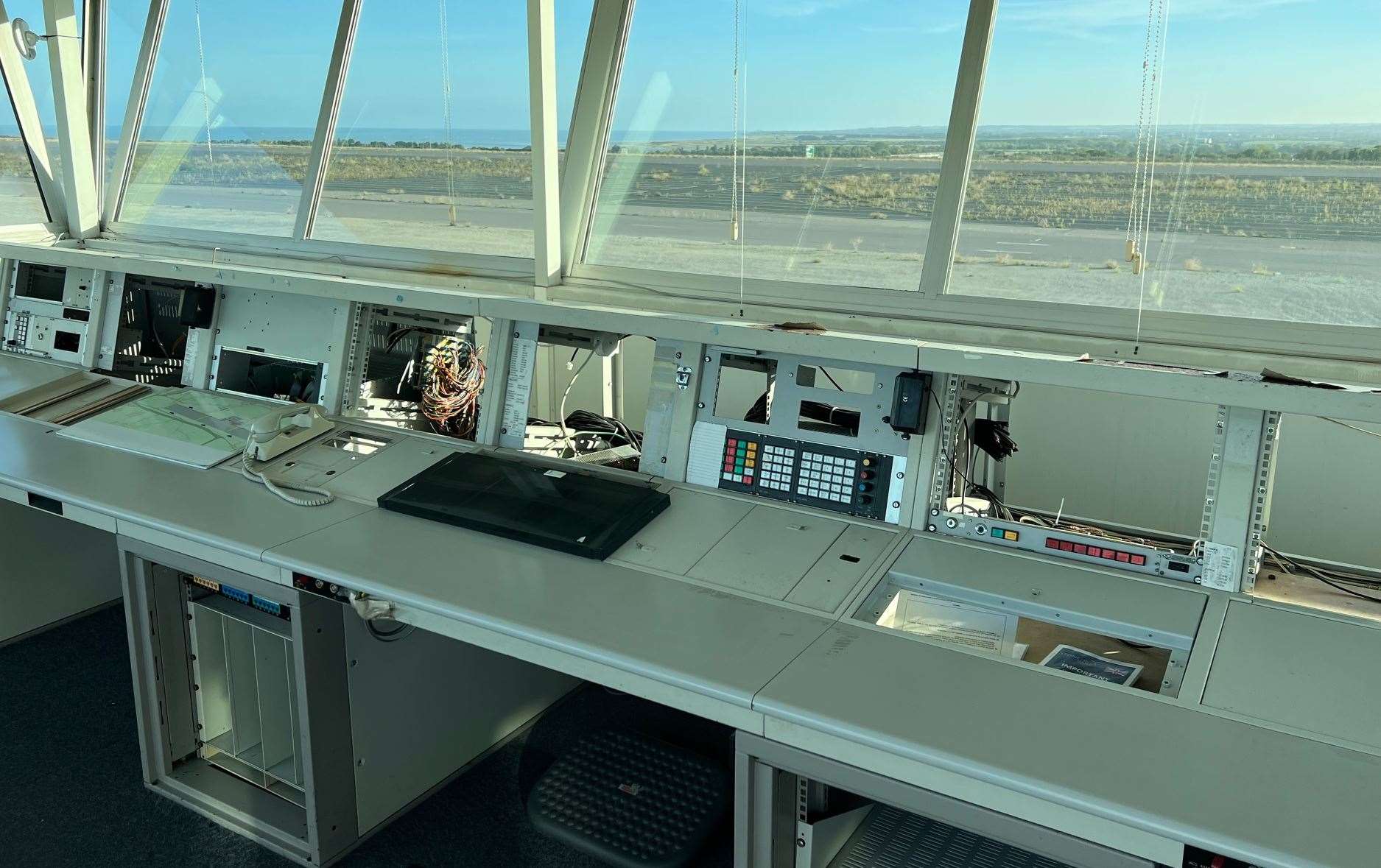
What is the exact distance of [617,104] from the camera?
3.25 meters

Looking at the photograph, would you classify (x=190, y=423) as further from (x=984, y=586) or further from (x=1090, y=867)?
(x=1090, y=867)

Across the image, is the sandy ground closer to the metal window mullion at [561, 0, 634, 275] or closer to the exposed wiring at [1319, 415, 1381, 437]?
the metal window mullion at [561, 0, 634, 275]

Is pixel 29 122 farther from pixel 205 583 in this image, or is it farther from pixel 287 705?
pixel 287 705

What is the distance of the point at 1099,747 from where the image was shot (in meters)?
1.33

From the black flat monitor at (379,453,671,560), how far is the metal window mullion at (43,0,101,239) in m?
2.93

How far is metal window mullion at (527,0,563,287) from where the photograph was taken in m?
2.62

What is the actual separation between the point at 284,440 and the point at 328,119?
1.82m

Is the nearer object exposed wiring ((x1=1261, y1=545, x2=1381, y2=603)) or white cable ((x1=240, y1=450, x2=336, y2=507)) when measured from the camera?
exposed wiring ((x1=1261, y1=545, x2=1381, y2=603))

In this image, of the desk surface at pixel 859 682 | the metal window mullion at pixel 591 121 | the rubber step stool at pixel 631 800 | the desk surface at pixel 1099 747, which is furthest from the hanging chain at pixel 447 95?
the desk surface at pixel 1099 747

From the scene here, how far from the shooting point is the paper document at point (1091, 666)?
1.58m

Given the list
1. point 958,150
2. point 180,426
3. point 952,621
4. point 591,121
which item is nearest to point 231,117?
point 591,121

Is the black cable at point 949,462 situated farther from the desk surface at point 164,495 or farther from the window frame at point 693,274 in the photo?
the desk surface at point 164,495

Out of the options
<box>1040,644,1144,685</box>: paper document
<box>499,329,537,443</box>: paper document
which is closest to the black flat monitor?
<box>499,329,537,443</box>: paper document

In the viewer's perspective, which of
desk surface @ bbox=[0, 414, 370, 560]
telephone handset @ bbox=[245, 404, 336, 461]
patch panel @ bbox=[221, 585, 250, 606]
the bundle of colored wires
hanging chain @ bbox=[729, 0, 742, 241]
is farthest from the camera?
hanging chain @ bbox=[729, 0, 742, 241]
